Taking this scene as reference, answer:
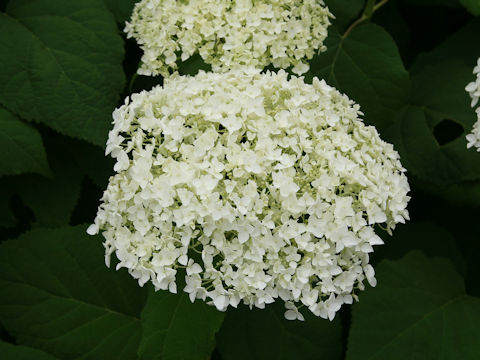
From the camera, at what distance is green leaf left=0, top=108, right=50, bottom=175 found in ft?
8.61

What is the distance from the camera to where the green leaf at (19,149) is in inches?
103

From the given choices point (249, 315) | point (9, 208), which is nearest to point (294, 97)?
point (249, 315)

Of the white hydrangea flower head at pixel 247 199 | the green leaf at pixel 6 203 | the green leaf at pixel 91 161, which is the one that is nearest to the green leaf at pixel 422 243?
the white hydrangea flower head at pixel 247 199

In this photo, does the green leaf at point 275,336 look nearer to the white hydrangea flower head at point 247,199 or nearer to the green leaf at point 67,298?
the green leaf at point 67,298

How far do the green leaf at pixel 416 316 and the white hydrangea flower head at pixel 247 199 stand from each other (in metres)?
0.63

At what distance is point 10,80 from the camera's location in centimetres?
271

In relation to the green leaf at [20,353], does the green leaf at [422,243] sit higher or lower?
higher

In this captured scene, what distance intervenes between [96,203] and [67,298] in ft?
1.88

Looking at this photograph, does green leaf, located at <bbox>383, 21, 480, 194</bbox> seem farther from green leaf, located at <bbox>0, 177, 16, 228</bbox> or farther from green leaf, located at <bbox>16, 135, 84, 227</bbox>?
green leaf, located at <bbox>0, 177, 16, 228</bbox>

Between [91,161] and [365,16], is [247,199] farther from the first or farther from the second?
[365,16]

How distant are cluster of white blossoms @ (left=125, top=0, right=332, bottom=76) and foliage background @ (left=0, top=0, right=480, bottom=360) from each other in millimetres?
145

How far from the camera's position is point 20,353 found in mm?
2574

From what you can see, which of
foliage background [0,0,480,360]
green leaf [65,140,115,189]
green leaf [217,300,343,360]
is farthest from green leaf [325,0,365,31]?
green leaf [217,300,343,360]

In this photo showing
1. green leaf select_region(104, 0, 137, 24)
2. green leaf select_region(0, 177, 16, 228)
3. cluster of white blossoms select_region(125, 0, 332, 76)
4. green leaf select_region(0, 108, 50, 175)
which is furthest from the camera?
green leaf select_region(104, 0, 137, 24)
